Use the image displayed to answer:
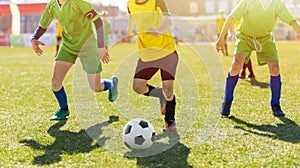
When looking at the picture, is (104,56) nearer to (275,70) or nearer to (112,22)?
(275,70)

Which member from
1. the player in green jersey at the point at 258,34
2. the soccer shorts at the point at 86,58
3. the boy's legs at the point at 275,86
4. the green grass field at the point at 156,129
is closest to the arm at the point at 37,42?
the soccer shorts at the point at 86,58

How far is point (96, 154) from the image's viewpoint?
3043 mm

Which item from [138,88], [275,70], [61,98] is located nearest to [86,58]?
[61,98]

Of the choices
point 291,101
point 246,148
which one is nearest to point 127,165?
point 246,148

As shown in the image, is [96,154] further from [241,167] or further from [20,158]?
[241,167]

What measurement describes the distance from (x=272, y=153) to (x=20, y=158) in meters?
1.77

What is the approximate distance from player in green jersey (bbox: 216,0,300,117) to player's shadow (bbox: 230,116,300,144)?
340 mm

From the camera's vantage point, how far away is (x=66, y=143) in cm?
338

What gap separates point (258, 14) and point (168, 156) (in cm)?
195

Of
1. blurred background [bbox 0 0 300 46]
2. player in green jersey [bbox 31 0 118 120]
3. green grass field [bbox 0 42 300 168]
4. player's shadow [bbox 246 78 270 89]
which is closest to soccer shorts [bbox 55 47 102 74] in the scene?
player in green jersey [bbox 31 0 118 120]

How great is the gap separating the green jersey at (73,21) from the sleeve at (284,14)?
5.78ft

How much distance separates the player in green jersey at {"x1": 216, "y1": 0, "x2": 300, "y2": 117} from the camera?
4125 mm

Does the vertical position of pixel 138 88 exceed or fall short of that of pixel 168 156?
it exceeds it

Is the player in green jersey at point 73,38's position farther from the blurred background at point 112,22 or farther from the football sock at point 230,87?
the blurred background at point 112,22
